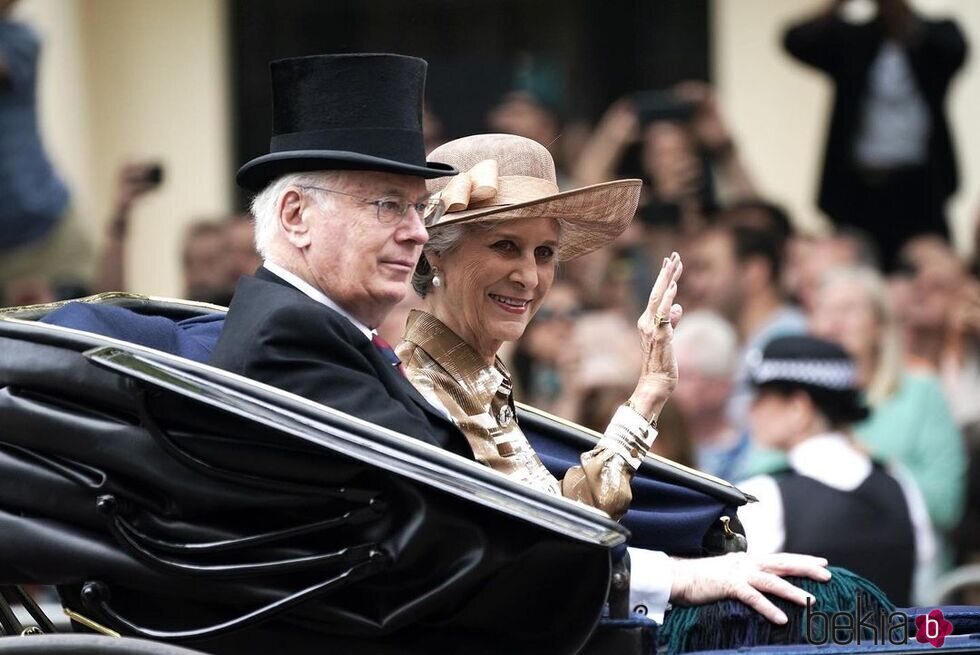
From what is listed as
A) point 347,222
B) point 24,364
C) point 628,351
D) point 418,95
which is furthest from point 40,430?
point 628,351

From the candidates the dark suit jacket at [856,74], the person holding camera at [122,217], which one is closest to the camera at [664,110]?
the dark suit jacket at [856,74]

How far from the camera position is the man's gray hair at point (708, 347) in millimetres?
6746

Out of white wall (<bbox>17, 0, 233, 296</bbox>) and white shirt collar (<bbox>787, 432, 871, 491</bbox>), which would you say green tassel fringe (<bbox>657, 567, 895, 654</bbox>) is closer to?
white shirt collar (<bbox>787, 432, 871, 491</bbox>)

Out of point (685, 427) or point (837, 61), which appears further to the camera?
point (837, 61)

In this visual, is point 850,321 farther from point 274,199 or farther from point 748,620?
point 274,199

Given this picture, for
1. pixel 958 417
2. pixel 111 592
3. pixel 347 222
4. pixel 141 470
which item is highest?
pixel 347 222

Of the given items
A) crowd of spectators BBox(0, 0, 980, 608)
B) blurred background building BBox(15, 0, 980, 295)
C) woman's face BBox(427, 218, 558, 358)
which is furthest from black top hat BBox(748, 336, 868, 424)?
blurred background building BBox(15, 0, 980, 295)

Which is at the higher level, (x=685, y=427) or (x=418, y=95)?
(x=418, y=95)

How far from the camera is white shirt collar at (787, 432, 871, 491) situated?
5.37 metres

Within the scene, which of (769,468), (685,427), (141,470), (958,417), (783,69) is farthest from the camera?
(783,69)

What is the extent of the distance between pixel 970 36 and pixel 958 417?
2.34 meters

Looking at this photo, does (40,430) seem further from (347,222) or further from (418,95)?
(418,95)

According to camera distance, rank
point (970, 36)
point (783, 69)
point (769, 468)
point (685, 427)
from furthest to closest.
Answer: point (783, 69) < point (970, 36) < point (685, 427) < point (769, 468)

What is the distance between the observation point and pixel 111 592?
335cm
